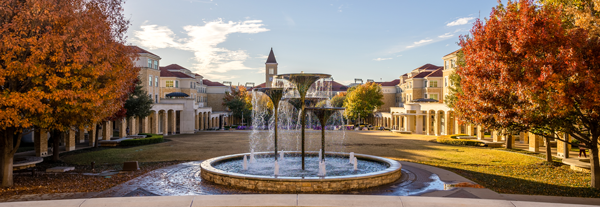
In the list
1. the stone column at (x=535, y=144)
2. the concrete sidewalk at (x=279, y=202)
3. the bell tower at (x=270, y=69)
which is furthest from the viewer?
the bell tower at (x=270, y=69)

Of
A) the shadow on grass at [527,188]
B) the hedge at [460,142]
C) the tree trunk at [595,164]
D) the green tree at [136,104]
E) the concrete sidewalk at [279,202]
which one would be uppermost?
the green tree at [136,104]

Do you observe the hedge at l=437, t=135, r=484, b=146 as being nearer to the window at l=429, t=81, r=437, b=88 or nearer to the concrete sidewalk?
the concrete sidewalk

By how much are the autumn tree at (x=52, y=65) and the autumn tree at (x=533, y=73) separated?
45.4ft

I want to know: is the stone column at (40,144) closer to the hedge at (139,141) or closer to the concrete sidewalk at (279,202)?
the hedge at (139,141)

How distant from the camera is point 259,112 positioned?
63844mm

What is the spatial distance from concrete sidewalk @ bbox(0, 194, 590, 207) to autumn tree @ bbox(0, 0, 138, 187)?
3312 mm

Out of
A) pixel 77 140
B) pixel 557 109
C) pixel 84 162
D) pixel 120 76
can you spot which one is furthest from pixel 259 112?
pixel 557 109

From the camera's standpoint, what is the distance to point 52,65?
11125 mm

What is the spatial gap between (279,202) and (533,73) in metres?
9.12

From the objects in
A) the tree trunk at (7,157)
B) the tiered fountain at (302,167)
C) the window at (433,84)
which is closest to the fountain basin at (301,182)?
the tiered fountain at (302,167)

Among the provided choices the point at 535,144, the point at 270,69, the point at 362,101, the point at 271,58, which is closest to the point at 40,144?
the point at 535,144

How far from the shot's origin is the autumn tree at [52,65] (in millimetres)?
10141

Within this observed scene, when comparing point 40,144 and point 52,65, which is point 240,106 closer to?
point 40,144

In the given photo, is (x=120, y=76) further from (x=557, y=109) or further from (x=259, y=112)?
(x=259, y=112)
